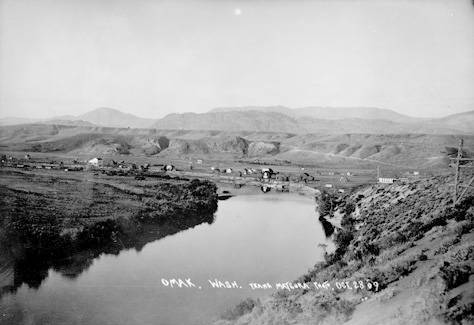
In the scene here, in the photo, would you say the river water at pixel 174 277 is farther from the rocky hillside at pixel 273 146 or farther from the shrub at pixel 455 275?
the rocky hillside at pixel 273 146

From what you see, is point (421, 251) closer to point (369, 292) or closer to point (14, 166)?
point (369, 292)

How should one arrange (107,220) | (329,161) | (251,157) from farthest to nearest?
(251,157), (329,161), (107,220)

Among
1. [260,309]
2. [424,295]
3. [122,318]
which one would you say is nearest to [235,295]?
[260,309]

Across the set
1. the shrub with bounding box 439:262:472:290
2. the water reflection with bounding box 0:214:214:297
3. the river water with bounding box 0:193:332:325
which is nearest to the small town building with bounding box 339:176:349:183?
the river water with bounding box 0:193:332:325

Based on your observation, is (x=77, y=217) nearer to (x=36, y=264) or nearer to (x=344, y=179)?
(x=36, y=264)

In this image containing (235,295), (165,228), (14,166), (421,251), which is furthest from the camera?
(14,166)

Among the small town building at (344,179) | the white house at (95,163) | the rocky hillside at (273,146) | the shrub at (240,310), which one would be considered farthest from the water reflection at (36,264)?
the rocky hillside at (273,146)

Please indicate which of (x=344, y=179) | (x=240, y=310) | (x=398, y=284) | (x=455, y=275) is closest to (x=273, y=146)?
(x=344, y=179)
